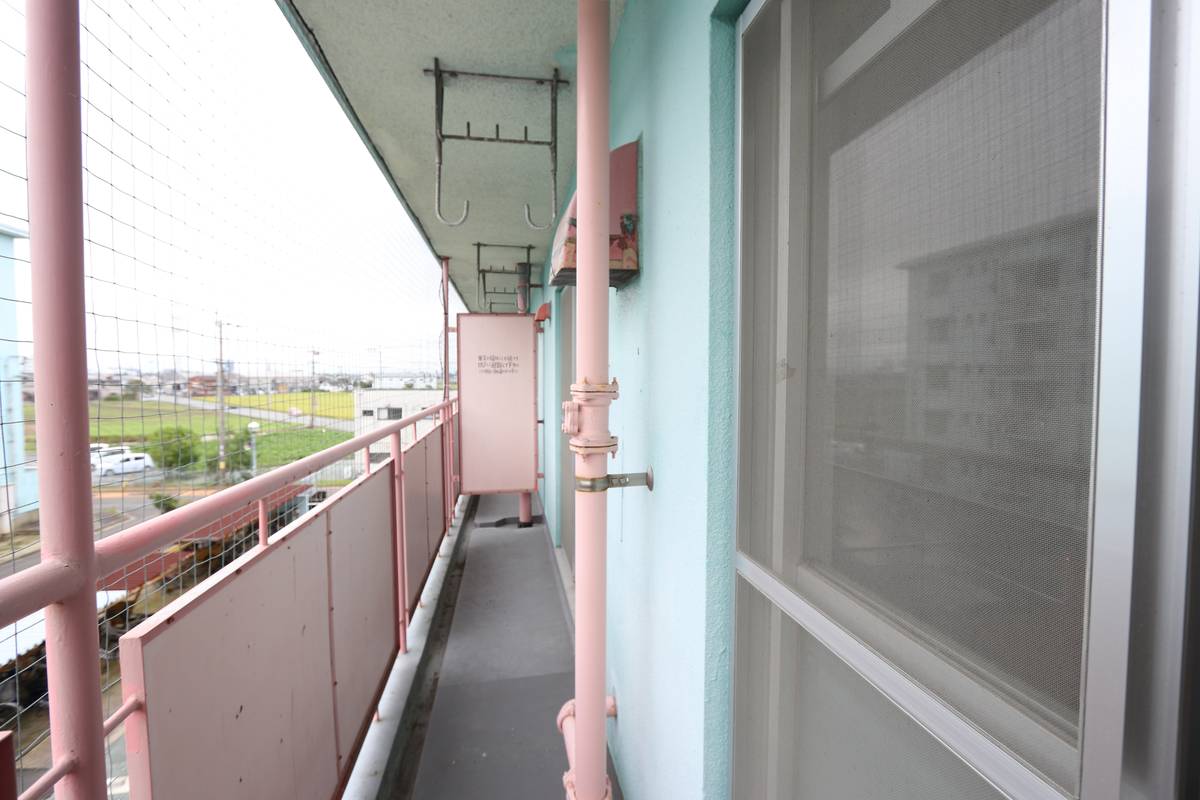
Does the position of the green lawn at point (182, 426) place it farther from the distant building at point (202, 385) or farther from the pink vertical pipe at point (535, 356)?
the pink vertical pipe at point (535, 356)

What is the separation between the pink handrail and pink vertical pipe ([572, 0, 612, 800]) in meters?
0.70

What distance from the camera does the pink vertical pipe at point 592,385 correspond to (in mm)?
1084

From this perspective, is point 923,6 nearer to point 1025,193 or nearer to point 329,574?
point 1025,193

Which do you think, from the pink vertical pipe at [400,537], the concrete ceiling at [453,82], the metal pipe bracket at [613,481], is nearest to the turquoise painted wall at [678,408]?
the metal pipe bracket at [613,481]

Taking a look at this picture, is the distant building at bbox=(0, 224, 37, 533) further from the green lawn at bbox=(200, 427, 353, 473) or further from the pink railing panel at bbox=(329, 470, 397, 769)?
the pink railing panel at bbox=(329, 470, 397, 769)

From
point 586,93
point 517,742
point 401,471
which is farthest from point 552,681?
point 586,93

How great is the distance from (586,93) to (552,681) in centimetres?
222

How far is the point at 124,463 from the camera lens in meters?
0.95

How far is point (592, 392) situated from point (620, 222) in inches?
19.0

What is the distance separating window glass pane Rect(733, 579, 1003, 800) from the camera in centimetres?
46

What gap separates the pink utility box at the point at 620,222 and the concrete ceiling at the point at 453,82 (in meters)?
0.49

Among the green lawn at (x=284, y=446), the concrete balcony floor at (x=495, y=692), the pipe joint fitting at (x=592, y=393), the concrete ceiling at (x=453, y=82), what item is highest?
the concrete ceiling at (x=453, y=82)

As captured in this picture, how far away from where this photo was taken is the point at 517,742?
1.76m

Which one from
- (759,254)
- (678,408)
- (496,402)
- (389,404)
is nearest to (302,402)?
(389,404)
